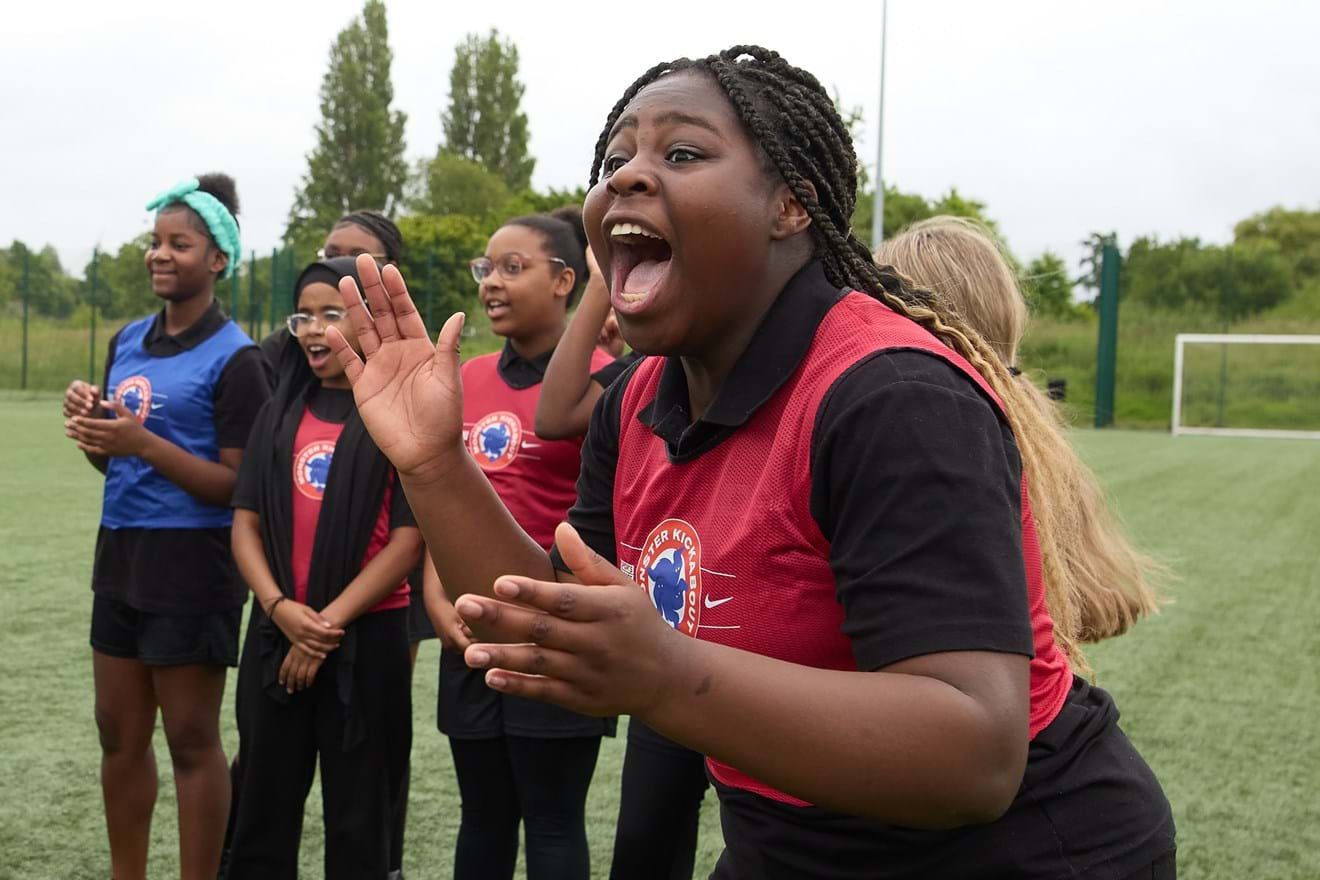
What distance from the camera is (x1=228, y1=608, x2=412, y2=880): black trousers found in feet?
11.7

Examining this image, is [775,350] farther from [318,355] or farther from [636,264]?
[318,355]

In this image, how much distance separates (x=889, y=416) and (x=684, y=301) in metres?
0.37

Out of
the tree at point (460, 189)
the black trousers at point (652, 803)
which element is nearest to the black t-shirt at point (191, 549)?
the black trousers at point (652, 803)

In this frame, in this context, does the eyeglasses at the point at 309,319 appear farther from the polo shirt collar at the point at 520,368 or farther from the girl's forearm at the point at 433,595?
the girl's forearm at the point at 433,595

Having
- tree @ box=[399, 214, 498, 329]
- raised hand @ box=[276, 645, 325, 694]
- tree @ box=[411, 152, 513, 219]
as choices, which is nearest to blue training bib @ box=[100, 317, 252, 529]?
raised hand @ box=[276, 645, 325, 694]

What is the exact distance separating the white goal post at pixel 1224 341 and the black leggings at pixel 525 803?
1157 inches

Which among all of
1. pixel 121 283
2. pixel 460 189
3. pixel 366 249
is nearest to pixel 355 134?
pixel 460 189

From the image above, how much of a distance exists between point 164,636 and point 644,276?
2647 millimetres

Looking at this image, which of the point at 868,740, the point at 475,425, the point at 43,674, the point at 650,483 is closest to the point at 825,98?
the point at 650,483

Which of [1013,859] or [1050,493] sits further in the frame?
[1050,493]

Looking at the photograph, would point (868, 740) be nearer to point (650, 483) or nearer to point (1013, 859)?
point (1013, 859)

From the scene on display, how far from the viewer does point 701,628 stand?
1.76 meters

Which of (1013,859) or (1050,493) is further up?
(1050,493)

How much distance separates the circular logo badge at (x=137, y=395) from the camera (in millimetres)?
4062
